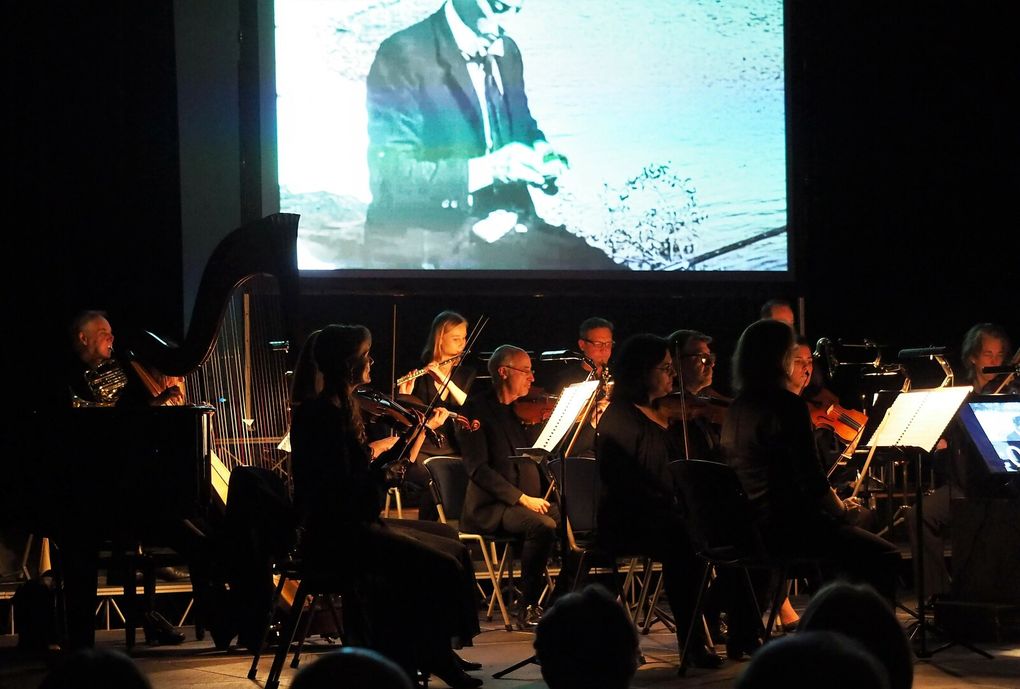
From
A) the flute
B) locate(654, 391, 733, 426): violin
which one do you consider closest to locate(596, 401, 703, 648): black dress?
locate(654, 391, 733, 426): violin

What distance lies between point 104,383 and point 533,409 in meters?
1.97

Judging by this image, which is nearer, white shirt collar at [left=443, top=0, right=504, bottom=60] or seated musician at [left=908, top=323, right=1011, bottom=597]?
seated musician at [left=908, top=323, right=1011, bottom=597]

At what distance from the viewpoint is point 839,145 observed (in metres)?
8.87

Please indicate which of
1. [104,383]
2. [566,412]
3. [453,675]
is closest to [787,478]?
[566,412]

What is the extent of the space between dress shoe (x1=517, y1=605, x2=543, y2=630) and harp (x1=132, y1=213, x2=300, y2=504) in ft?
4.29

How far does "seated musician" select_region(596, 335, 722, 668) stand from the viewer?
5.08m

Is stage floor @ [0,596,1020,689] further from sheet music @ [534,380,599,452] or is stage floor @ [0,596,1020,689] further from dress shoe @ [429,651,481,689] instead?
sheet music @ [534,380,599,452]

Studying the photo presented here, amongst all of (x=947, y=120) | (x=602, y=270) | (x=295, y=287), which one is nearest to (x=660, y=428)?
(x=295, y=287)

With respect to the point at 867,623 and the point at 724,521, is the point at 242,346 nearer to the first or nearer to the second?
the point at 724,521

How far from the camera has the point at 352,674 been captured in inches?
77.1

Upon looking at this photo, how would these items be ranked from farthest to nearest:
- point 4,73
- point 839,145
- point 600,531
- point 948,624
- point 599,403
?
point 839,145, point 4,73, point 599,403, point 948,624, point 600,531

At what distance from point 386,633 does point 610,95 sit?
4526 mm

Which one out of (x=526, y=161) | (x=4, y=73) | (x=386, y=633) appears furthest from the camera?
(x=526, y=161)

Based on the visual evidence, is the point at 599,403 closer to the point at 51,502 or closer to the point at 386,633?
the point at 386,633
